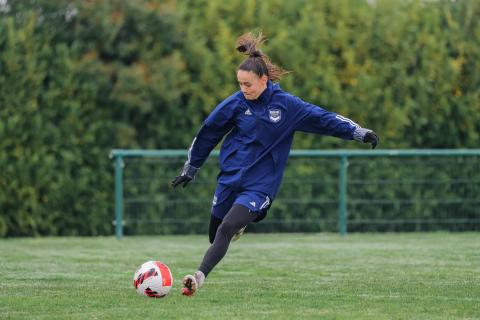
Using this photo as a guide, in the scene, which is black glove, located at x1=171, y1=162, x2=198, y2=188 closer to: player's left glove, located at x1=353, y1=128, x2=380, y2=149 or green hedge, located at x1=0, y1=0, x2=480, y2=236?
player's left glove, located at x1=353, y1=128, x2=380, y2=149

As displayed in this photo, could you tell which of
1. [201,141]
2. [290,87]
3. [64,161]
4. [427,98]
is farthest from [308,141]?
[201,141]

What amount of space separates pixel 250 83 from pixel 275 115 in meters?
0.32

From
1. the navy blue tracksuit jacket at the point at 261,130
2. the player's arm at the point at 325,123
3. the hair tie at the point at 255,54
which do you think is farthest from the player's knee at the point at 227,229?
the hair tie at the point at 255,54

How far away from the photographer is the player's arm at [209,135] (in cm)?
761

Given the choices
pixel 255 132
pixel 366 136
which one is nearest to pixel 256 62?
pixel 255 132

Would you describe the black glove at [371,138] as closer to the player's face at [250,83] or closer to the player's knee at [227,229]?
the player's face at [250,83]

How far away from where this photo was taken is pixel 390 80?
1567 centimetres

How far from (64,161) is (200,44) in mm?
2608

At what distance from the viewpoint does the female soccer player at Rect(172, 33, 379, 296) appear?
7.45 meters

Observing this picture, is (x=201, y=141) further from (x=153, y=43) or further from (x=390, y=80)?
(x=390, y=80)

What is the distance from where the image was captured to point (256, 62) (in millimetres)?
7531

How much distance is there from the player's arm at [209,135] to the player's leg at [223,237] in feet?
2.21

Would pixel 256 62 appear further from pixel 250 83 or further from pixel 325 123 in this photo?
pixel 325 123

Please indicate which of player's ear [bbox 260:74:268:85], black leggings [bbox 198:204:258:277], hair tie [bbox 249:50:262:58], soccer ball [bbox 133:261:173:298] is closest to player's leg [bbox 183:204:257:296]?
black leggings [bbox 198:204:258:277]
